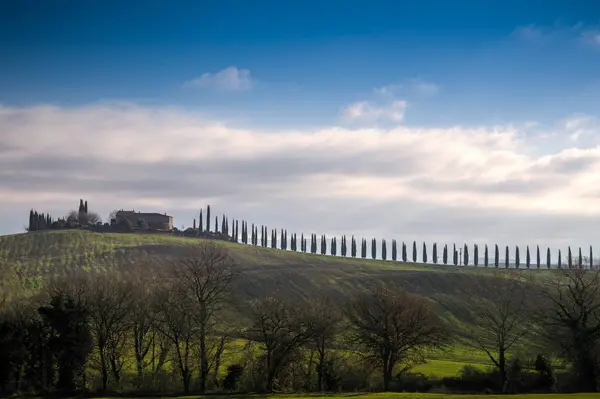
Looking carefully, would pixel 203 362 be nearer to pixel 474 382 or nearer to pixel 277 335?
pixel 277 335

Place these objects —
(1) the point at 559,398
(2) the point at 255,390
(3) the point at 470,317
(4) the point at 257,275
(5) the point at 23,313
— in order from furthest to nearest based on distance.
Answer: (4) the point at 257,275 < (3) the point at 470,317 < (5) the point at 23,313 < (2) the point at 255,390 < (1) the point at 559,398

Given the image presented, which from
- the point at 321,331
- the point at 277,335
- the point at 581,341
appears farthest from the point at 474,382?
the point at 277,335

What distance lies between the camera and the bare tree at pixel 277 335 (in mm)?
69375

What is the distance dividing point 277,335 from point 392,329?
13650 millimetres

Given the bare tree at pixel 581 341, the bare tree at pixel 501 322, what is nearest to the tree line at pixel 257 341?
the bare tree at pixel 581 341

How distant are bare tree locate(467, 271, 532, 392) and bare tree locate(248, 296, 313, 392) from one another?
71.9 ft

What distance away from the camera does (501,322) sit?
142500 millimetres

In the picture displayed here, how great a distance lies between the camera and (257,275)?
189 meters

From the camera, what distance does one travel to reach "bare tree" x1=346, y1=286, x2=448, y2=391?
237 ft

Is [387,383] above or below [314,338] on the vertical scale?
below

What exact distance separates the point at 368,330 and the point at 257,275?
11671cm

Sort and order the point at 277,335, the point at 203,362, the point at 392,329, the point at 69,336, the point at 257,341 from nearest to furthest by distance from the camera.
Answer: the point at 277,335
the point at 203,362
the point at 257,341
the point at 69,336
the point at 392,329

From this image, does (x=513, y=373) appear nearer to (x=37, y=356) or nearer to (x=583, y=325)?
(x=583, y=325)

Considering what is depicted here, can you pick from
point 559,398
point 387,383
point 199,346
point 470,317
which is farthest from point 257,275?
point 559,398
